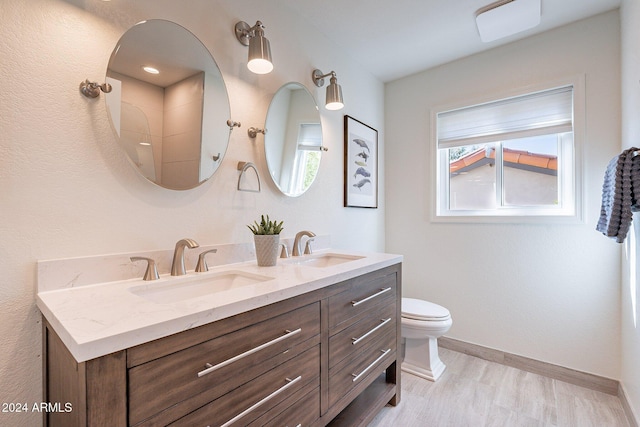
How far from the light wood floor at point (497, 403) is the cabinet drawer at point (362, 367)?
13.2 inches

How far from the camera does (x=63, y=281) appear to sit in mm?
965

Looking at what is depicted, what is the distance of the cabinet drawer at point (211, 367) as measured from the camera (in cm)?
66

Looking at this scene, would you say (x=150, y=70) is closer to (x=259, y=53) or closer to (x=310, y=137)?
(x=259, y=53)

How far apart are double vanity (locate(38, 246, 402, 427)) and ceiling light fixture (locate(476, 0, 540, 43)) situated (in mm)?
1689

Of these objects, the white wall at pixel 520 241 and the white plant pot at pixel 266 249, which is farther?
the white wall at pixel 520 241

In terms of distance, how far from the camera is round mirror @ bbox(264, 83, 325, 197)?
1.67 m

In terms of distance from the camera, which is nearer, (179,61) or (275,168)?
(179,61)

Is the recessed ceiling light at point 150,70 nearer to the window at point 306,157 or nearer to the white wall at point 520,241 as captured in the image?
the window at point 306,157

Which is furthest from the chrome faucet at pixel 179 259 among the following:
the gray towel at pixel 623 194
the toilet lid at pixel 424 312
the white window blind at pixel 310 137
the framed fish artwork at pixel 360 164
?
the gray towel at pixel 623 194

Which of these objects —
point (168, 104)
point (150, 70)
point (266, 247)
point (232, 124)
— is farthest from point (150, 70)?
point (266, 247)

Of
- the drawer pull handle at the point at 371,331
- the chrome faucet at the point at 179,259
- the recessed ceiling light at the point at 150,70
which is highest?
the recessed ceiling light at the point at 150,70

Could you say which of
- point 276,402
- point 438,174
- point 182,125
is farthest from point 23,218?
point 438,174

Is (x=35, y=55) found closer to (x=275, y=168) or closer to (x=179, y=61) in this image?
(x=179, y=61)

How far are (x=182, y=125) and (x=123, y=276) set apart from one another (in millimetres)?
652
